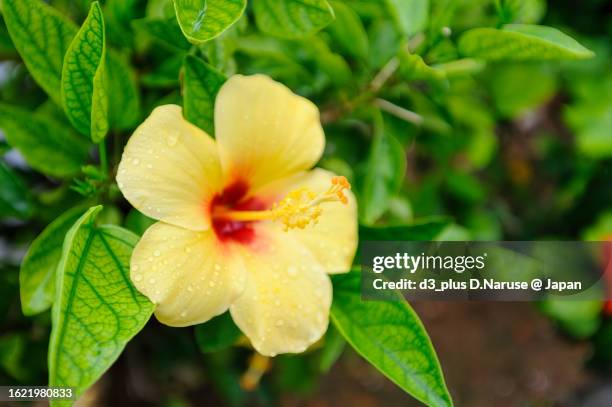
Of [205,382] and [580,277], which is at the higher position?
[580,277]

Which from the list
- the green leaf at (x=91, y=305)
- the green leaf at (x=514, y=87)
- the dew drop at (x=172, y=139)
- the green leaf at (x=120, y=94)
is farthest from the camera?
the green leaf at (x=514, y=87)

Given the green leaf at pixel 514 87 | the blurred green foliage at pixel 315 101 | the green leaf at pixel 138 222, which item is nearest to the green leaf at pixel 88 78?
the blurred green foliage at pixel 315 101

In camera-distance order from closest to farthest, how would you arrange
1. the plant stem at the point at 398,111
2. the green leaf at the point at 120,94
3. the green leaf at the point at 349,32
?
the green leaf at the point at 120,94
the green leaf at the point at 349,32
the plant stem at the point at 398,111

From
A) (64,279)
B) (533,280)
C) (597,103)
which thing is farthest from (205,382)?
(64,279)

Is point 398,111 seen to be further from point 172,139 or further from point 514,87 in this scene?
point 514,87

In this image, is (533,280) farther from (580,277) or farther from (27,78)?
(27,78)

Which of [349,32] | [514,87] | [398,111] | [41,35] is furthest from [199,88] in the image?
[514,87]

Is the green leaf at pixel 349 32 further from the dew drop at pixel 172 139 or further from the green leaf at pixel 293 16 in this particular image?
the dew drop at pixel 172 139

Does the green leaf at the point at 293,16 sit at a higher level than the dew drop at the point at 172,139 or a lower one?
higher
